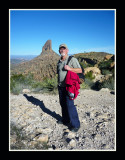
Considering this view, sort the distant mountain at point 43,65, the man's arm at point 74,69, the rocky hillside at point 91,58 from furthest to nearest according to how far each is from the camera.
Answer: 1. the rocky hillside at point 91,58
2. the distant mountain at point 43,65
3. the man's arm at point 74,69

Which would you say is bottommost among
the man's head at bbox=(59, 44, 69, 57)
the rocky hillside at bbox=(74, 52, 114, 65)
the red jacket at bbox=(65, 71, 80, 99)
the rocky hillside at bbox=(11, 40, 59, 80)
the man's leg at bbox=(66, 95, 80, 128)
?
the man's leg at bbox=(66, 95, 80, 128)

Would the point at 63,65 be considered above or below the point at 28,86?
above

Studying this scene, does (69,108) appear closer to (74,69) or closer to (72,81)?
(72,81)

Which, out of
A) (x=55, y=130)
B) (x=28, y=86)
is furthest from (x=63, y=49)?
(x=28, y=86)

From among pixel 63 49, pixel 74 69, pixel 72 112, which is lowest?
pixel 72 112

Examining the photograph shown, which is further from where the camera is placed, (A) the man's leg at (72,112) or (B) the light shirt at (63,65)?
(A) the man's leg at (72,112)

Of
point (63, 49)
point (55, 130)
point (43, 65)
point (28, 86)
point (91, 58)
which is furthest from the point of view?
point (91, 58)

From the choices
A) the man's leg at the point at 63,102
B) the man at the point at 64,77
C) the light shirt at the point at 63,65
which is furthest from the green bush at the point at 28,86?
the light shirt at the point at 63,65

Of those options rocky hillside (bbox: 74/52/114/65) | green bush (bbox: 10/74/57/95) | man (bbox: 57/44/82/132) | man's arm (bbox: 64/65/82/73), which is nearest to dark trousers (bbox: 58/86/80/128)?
man (bbox: 57/44/82/132)

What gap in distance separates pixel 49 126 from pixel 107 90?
4406 mm

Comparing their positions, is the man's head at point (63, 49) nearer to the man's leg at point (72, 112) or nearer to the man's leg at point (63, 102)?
the man's leg at point (63, 102)

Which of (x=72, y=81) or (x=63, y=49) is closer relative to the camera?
(x=72, y=81)

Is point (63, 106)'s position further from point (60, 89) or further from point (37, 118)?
point (37, 118)

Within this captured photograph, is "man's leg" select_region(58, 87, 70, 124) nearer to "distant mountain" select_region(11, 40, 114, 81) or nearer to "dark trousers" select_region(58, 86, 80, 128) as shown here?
"dark trousers" select_region(58, 86, 80, 128)
